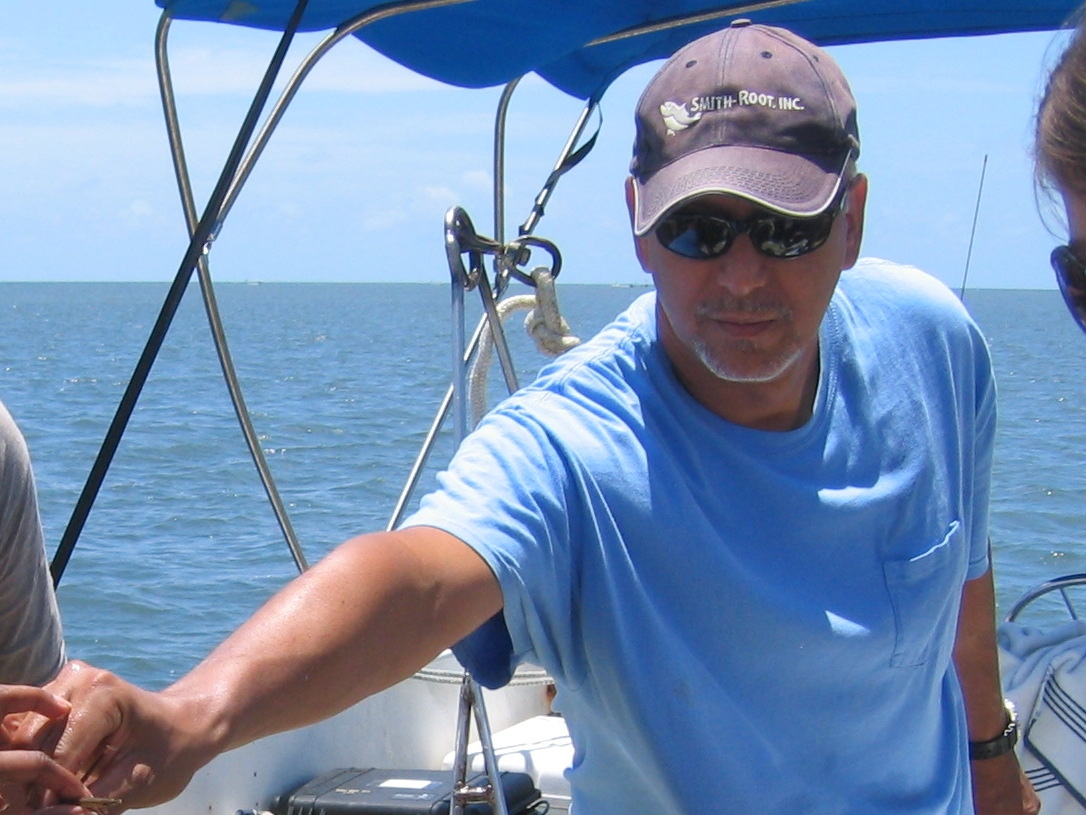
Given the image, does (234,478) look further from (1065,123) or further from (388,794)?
(1065,123)

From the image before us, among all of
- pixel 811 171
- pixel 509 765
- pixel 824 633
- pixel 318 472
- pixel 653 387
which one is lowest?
pixel 318 472

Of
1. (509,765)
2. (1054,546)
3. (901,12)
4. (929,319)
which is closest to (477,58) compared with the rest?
(901,12)

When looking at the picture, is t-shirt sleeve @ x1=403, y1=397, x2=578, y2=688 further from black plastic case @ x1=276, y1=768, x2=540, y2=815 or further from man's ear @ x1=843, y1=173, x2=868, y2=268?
black plastic case @ x1=276, y1=768, x2=540, y2=815

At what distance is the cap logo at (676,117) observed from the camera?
1552 millimetres

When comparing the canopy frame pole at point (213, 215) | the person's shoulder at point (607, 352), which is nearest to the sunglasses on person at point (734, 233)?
the person's shoulder at point (607, 352)

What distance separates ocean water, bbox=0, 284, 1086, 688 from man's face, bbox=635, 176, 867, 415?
1.87 m

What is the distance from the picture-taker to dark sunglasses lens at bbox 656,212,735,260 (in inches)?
61.6

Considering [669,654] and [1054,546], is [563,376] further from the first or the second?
[1054,546]

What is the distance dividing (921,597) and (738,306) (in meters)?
0.40

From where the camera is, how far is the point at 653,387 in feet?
5.20

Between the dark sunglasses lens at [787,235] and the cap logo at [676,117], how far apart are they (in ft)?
0.44

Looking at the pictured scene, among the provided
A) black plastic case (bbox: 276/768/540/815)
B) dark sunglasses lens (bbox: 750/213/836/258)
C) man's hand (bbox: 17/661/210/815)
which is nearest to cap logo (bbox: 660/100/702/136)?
dark sunglasses lens (bbox: 750/213/836/258)

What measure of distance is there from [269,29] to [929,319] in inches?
56.3

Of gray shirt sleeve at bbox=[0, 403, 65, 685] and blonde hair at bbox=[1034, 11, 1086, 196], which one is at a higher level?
blonde hair at bbox=[1034, 11, 1086, 196]
